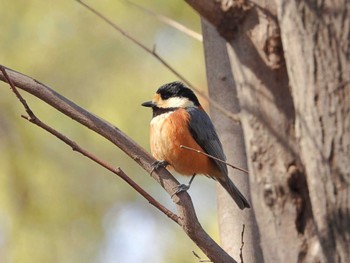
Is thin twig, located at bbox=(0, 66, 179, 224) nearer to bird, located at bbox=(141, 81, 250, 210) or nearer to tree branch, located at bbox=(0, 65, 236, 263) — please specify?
tree branch, located at bbox=(0, 65, 236, 263)

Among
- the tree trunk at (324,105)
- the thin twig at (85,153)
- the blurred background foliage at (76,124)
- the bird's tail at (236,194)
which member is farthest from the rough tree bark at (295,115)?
the blurred background foliage at (76,124)

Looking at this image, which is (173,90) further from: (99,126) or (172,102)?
(99,126)

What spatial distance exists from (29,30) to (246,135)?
5.68 m

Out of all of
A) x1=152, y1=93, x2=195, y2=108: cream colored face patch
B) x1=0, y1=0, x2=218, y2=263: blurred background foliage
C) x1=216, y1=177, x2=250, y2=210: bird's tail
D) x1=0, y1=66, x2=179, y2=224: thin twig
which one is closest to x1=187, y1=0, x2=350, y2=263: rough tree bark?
x1=0, y1=66, x2=179, y2=224: thin twig

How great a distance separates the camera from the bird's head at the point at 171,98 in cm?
494

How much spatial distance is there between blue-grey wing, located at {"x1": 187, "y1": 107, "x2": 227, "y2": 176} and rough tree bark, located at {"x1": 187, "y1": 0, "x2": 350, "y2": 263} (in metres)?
2.78

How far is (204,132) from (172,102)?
11.9 inches

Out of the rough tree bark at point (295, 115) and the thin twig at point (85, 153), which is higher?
the thin twig at point (85, 153)

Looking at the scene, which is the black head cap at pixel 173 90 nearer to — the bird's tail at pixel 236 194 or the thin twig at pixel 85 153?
the bird's tail at pixel 236 194

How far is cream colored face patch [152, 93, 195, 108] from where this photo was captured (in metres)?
4.93

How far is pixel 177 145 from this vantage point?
4.67 m

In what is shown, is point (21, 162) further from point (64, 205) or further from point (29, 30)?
point (29, 30)

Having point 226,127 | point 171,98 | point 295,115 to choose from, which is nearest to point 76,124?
point 171,98

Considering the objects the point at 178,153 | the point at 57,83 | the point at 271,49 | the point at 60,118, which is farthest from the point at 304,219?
the point at 57,83
